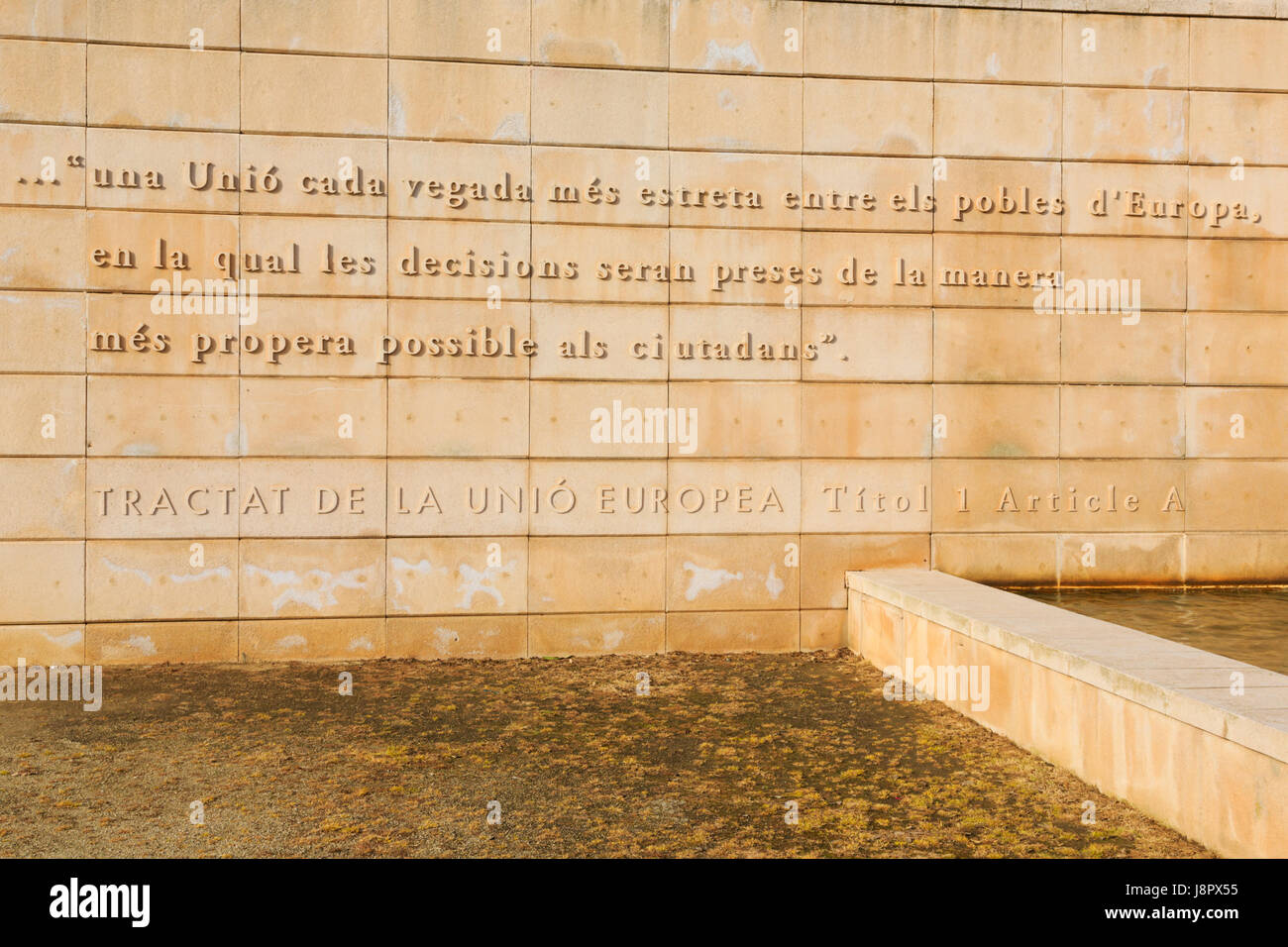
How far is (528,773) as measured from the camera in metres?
6.05

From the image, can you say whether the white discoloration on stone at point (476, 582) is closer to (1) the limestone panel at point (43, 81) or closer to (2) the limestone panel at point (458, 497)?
(2) the limestone panel at point (458, 497)

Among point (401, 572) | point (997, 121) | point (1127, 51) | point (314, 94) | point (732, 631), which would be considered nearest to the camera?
point (314, 94)

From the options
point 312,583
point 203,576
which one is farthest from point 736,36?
point 203,576

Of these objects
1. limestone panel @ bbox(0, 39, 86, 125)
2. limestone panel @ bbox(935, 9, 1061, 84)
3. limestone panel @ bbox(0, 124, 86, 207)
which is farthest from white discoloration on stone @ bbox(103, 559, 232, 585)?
limestone panel @ bbox(935, 9, 1061, 84)

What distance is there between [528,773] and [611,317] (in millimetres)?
4582

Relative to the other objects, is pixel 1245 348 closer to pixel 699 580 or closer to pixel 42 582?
pixel 699 580

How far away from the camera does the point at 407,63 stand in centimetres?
908

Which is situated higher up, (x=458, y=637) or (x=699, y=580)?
(x=699, y=580)

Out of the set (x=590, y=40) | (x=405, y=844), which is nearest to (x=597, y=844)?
(x=405, y=844)

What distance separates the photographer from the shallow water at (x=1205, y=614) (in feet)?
23.1

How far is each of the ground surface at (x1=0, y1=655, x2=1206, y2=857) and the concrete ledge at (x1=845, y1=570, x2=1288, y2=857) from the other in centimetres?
18

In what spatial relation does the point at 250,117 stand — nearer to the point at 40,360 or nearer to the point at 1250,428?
the point at 40,360

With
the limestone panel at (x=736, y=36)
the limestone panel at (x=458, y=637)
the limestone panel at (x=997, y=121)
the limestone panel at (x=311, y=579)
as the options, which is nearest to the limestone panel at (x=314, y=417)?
the limestone panel at (x=311, y=579)

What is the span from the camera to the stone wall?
879 cm
